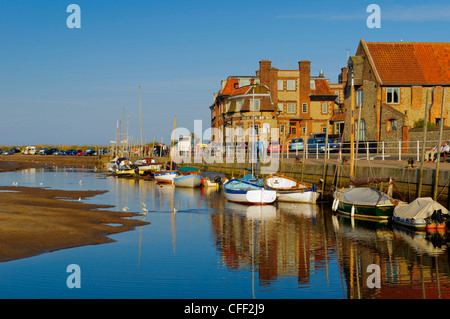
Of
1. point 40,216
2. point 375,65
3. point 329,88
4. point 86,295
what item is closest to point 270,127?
point 329,88

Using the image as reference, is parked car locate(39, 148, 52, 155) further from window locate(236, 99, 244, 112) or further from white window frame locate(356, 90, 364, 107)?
white window frame locate(356, 90, 364, 107)

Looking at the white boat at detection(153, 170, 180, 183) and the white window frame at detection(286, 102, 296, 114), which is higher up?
the white window frame at detection(286, 102, 296, 114)

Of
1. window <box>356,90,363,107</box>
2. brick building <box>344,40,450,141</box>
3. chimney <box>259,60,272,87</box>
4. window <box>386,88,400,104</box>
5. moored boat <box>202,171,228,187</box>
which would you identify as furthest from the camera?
chimney <box>259,60,272,87</box>

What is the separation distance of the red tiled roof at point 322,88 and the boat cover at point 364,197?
181 feet

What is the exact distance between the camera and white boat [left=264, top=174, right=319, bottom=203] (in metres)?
35.5

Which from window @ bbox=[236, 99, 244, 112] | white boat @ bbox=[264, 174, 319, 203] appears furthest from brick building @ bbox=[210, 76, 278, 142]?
white boat @ bbox=[264, 174, 319, 203]

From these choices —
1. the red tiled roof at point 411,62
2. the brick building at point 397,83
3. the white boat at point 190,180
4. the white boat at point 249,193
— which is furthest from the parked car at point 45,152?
the white boat at point 249,193

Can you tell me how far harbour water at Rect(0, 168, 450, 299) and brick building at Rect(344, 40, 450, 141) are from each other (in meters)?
27.0

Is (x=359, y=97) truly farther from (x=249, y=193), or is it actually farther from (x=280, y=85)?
(x=249, y=193)

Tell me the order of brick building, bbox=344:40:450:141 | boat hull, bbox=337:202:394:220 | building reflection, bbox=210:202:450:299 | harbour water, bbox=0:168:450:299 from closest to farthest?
harbour water, bbox=0:168:450:299
building reflection, bbox=210:202:450:299
boat hull, bbox=337:202:394:220
brick building, bbox=344:40:450:141

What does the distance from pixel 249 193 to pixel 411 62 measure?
30.0 m

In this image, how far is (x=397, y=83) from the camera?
5353cm
